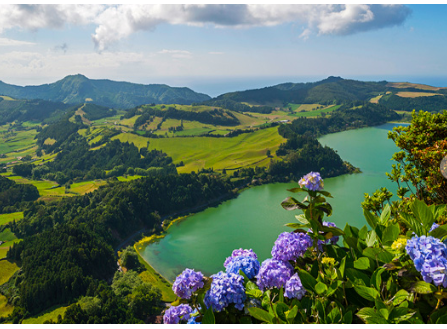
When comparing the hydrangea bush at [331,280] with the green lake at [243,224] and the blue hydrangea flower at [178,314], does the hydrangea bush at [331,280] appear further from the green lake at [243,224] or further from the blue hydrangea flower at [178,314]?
the green lake at [243,224]

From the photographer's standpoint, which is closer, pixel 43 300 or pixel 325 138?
pixel 43 300

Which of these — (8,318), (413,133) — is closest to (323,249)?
(413,133)

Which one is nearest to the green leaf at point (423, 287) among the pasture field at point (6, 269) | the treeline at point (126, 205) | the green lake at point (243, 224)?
the green lake at point (243, 224)

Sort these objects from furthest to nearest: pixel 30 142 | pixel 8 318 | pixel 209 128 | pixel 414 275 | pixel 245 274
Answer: pixel 30 142 → pixel 209 128 → pixel 8 318 → pixel 245 274 → pixel 414 275

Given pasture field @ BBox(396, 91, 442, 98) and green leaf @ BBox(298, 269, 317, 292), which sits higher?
pasture field @ BBox(396, 91, 442, 98)

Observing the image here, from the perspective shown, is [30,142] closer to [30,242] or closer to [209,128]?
[209,128]

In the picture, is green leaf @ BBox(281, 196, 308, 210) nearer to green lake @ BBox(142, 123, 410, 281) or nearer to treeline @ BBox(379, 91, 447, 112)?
green lake @ BBox(142, 123, 410, 281)

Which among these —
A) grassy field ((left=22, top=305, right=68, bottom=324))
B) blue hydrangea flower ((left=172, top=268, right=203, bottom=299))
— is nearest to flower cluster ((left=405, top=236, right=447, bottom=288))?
blue hydrangea flower ((left=172, top=268, right=203, bottom=299))
